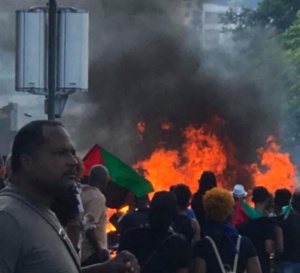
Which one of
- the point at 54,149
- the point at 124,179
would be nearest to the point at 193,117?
the point at 124,179

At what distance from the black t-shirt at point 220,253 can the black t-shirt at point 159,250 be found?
1.86 ft

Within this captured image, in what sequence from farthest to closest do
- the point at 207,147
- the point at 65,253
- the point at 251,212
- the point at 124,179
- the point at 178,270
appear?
the point at 207,147 < the point at 124,179 < the point at 251,212 < the point at 178,270 < the point at 65,253

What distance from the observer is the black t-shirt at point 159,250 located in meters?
7.81

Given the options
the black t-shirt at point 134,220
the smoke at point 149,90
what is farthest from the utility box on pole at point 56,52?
the smoke at point 149,90

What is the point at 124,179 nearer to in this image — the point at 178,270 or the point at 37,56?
the point at 37,56

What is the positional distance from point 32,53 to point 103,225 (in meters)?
2.54

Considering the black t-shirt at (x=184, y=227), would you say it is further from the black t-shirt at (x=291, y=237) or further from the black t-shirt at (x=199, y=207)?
the black t-shirt at (x=199, y=207)

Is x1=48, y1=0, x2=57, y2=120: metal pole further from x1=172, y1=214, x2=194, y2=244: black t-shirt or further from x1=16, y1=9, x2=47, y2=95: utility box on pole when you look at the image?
x1=172, y1=214, x2=194, y2=244: black t-shirt

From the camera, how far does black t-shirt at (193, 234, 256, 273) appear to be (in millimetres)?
8430

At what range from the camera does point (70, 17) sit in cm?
1177

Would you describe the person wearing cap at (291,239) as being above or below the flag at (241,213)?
above

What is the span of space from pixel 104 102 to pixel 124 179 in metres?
16.6

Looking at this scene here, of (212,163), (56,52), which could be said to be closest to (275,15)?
(212,163)

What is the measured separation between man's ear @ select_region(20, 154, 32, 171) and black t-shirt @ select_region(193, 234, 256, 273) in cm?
372
